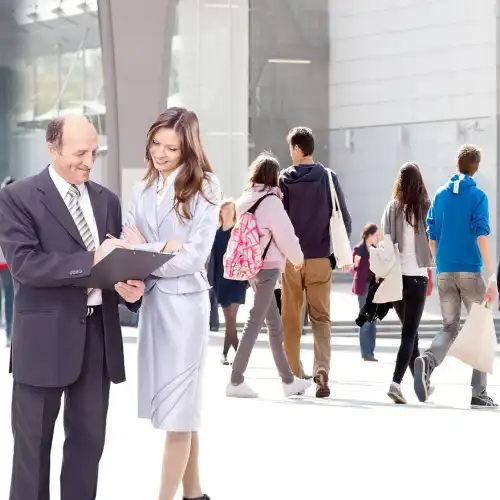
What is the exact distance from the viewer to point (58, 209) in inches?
203

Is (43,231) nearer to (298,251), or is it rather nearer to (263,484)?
(263,484)

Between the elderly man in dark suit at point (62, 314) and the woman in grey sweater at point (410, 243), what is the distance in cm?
497

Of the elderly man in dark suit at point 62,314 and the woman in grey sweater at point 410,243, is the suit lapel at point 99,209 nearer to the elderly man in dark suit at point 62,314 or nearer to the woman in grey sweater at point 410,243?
the elderly man in dark suit at point 62,314

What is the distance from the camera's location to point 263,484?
270 inches

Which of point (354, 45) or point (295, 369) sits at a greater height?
point (354, 45)

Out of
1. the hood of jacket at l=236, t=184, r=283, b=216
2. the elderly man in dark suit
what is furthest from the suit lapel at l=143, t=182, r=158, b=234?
the hood of jacket at l=236, t=184, r=283, b=216

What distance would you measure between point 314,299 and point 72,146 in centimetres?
538

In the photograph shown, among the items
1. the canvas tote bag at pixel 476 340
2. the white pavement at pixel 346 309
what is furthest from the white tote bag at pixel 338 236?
the white pavement at pixel 346 309

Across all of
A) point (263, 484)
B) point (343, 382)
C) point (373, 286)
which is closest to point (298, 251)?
point (373, 286)

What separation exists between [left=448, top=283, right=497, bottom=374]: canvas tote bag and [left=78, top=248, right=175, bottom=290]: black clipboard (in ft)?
15.1

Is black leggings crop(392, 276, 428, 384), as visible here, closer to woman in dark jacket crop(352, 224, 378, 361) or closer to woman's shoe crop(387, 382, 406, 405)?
woman's shoe crop(387, 382, 406, 405)

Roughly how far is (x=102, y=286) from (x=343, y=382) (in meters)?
6.91

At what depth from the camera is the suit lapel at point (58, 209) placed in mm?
5148

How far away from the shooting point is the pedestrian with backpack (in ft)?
32.6
